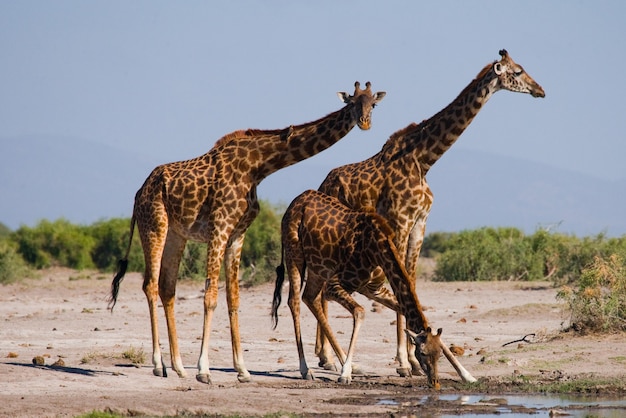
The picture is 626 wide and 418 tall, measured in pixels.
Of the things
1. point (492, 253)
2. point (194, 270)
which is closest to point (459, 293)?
point (492, 253)

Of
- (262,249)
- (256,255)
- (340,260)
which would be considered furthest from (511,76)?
(256,255)

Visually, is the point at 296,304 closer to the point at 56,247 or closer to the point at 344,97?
the point at 344,97

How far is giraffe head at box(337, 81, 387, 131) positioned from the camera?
13547 mm

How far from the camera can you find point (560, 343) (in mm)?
16000

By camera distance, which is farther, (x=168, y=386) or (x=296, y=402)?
(x=168, y=386)

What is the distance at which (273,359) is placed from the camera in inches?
610

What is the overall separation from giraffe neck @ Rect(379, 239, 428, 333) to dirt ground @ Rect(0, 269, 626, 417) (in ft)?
2.37

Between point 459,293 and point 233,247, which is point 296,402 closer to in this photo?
point 233,247

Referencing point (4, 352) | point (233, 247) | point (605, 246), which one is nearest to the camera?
point (233, 247)

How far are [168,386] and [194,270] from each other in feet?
A: 46.3

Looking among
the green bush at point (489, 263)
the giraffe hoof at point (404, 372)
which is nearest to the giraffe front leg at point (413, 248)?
the giraffe hoof at point (404, 372)

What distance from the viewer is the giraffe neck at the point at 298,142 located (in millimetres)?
14023

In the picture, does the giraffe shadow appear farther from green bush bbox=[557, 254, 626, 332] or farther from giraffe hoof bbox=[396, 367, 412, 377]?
green bush bbox=[557, 254, 626, 332]

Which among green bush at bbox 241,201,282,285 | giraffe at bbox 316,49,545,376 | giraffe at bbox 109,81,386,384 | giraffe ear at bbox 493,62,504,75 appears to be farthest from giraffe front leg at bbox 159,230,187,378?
green bush at bbox 241,201,282,285
